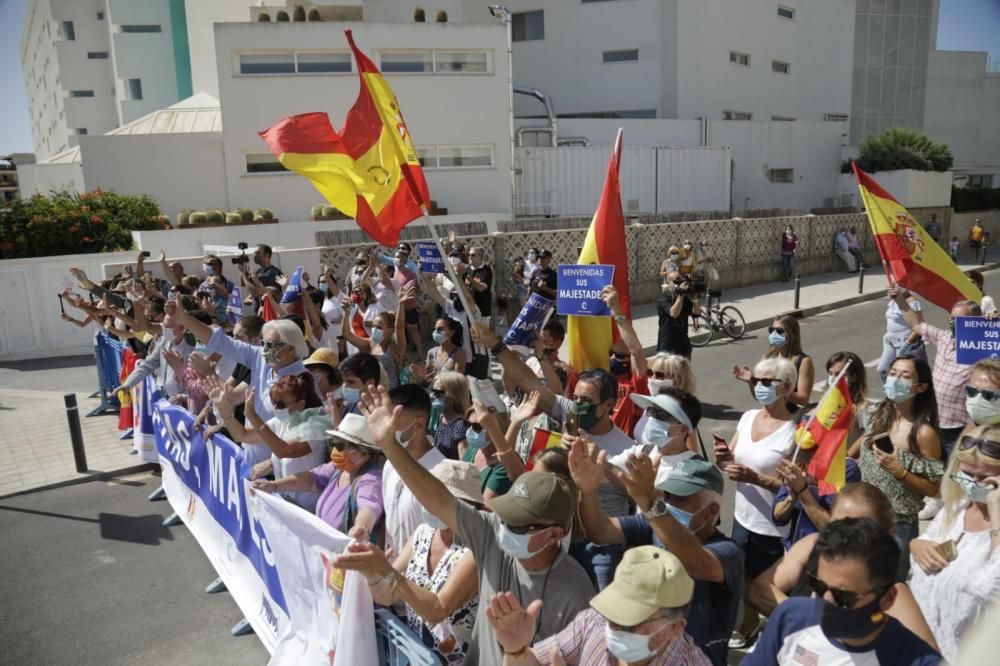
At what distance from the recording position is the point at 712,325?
14883 millimetres

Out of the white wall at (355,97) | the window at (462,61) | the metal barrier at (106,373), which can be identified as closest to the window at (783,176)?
the white wall at (355,97)

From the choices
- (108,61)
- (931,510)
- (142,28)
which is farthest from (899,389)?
(108,61)

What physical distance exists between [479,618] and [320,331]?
274 inches

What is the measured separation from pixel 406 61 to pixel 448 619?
74.2 feet

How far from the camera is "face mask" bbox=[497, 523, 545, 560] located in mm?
2855

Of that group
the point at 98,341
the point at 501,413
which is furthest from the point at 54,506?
the point at 501,413

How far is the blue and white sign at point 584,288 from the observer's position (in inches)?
257

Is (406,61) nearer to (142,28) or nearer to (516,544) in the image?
(516,544)

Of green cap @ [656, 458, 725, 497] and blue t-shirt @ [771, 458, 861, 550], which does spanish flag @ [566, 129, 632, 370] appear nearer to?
blue t-shirt @ [771, 458, 861, 550]

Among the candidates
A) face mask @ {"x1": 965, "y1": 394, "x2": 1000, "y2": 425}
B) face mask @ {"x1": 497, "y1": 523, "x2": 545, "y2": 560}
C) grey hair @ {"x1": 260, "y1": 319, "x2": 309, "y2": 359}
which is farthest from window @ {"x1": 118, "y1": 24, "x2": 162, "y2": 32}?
face mask @ {"x1": 497, "y1": 523, "x2": 545, "y2": 560}

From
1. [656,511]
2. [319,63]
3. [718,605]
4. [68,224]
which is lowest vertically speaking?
[718,605]

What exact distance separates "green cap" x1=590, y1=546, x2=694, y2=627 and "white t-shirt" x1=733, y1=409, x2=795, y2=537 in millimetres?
1977

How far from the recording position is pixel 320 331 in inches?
375

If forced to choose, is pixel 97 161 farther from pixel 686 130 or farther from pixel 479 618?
pixel 479 618
